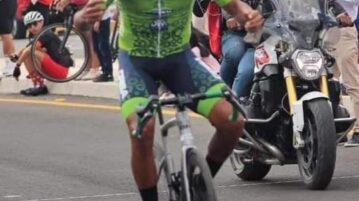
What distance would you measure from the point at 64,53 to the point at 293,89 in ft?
23.7

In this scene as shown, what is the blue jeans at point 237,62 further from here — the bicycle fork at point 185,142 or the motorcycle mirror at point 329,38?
the bicycle fork at point 185,142

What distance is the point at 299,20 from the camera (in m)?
8.09

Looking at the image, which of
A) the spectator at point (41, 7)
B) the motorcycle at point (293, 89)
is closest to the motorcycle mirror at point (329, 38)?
the motorcycle at point (293, 89)

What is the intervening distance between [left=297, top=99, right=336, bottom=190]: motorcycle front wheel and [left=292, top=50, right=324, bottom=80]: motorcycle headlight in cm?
23

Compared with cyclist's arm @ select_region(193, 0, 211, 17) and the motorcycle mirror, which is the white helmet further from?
the motorcycle mirror

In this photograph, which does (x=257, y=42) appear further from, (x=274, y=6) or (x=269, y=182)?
(x=269, y=182)

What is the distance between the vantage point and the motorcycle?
793 centimetres

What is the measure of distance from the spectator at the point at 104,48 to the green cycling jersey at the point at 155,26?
7.84m

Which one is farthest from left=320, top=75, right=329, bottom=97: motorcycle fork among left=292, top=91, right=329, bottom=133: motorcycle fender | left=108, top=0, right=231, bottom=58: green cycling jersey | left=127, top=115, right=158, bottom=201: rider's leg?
left=127, top=115, right=158, bottom=201: rider's leg

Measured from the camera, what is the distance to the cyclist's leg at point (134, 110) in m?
→ 6.22

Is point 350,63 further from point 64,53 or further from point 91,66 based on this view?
point 91,66

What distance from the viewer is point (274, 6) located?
8234mm

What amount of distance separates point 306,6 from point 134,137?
8.06 feet

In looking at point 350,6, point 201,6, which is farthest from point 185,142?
point 350,6
